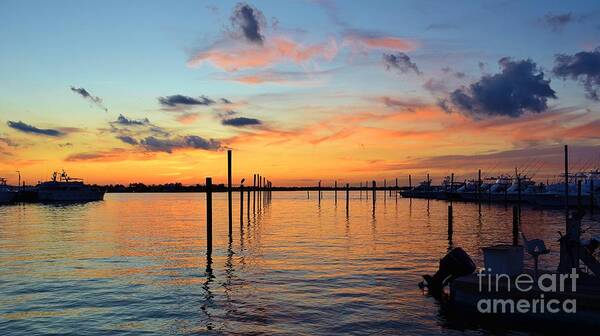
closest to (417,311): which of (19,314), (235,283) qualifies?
(235,283)

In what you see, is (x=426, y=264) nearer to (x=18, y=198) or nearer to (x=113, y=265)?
(x=113, y=265)

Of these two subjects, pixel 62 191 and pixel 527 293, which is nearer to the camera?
pixel 527 293

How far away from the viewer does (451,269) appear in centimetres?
1886

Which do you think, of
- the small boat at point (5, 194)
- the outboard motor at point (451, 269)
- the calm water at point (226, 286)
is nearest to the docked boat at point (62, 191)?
the small boat at point (5, 194)

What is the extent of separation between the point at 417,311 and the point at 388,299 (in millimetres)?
1633

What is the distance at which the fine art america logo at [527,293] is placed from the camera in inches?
592

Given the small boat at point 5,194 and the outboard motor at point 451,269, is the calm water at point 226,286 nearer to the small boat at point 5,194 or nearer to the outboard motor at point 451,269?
the outboard motor at point 451,269

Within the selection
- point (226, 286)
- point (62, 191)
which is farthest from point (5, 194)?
point (226, 286)

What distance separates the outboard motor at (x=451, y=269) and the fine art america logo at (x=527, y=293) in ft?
5.28

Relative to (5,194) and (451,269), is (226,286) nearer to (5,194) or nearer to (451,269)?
(451,269)

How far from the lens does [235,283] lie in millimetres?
21969

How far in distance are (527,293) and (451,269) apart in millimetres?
3598

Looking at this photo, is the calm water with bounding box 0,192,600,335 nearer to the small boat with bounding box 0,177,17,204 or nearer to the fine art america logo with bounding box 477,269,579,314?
the fine art america logo with bounding box 477,269,579,314

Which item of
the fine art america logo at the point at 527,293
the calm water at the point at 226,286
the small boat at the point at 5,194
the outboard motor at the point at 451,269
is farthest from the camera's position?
the small boat at the point at 5,194
